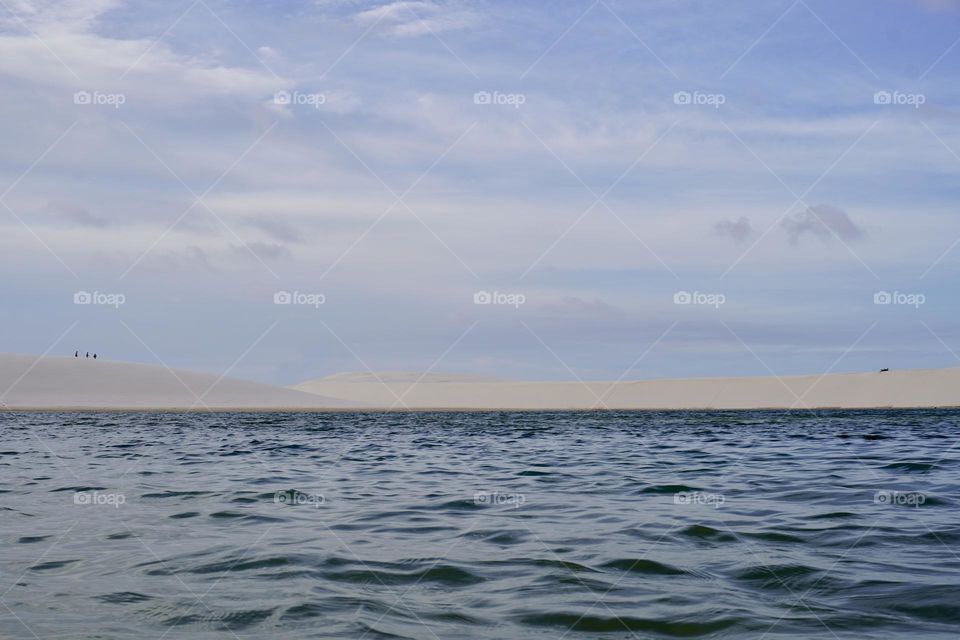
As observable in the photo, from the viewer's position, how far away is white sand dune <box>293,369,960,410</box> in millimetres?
86500

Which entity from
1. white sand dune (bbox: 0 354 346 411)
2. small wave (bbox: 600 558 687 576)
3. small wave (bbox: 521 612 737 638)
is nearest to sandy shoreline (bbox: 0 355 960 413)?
white sand dune (bbox: 0 354 346 411)

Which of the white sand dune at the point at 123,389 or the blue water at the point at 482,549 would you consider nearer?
the blue water at the point at 482,549

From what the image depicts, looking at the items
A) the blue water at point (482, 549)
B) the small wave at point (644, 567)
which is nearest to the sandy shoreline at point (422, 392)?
the blue water at point (482, 549)

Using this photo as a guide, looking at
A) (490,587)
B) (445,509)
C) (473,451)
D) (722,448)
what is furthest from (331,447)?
(490,587)

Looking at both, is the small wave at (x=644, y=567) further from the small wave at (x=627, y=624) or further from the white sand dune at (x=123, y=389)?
the white sand dune at (x=123, y=389)

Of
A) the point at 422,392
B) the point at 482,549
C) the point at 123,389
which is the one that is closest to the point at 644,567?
the point at 482,549

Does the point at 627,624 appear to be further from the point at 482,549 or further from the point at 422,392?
the point at 422,392

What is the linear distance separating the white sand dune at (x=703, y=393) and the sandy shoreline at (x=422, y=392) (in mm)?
104

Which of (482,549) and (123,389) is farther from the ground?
(123,389)

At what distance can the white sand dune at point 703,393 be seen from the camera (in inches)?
3406

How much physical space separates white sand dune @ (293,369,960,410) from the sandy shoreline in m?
0.10

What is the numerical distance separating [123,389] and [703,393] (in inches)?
2289

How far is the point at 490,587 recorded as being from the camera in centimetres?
724

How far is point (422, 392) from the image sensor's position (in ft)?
347
